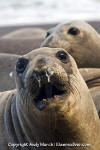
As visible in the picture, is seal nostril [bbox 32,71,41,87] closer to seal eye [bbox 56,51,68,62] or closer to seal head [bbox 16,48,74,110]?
seal head [bbox 16,48,74,110]

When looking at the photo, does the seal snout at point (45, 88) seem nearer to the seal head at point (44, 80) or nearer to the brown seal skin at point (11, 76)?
the seal head at point (44, 80)

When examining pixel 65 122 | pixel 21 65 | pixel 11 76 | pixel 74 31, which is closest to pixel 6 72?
pixel 11 76

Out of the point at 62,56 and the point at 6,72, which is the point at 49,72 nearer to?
the point at 62,56

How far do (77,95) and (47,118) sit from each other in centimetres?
36

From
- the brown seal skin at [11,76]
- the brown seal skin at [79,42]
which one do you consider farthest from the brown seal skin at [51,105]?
the brown seal skin at [79,42]

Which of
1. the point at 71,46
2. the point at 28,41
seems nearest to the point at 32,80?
the point at 71,46

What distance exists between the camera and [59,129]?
155 inches

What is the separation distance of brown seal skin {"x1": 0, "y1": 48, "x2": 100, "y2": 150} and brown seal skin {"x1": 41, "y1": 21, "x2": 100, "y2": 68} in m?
1.91

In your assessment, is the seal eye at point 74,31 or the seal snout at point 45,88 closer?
the seal snout at point 45,88

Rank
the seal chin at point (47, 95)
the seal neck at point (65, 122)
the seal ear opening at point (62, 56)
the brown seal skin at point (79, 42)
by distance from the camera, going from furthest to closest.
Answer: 1. the brown seal skin at point (79, 42)
2. the seal ear opening at point (62, 56)
3. the seal neck at point (65, 122)
4. the seal chin at point (47, 95)

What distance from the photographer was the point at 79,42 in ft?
20.8

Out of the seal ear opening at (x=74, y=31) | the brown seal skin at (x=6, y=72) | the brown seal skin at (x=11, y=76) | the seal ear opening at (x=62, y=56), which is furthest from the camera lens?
the brown seal skin at (x=6, y=72)

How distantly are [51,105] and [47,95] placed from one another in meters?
0.09

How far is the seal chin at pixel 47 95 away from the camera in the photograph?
354 centimetres
